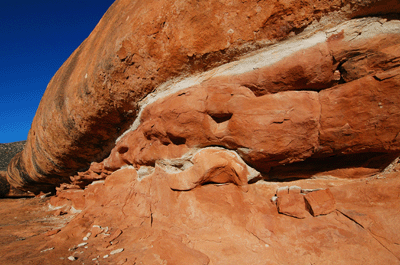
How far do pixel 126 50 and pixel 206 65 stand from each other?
1.10 metres

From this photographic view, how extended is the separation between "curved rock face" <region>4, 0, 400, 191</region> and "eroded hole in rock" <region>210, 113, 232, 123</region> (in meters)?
0.01

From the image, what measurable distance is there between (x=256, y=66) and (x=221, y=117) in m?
0.69

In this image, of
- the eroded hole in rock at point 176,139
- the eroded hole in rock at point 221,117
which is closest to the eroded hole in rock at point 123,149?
the eroded hole in rock at point 176,139

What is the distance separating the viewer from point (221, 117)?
2.37 m

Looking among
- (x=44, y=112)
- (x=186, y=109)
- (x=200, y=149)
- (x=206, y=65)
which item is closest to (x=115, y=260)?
(x=200, y=149)

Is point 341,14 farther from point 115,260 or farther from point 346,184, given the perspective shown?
point 115,260

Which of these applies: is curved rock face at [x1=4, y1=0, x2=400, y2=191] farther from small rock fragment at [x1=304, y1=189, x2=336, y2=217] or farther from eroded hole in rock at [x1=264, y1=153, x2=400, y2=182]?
small rock fragment at [x1=304, y1=189, x2=336, y2=217]

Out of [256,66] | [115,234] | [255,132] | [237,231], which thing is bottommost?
[237,231]

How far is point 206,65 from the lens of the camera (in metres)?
2.51

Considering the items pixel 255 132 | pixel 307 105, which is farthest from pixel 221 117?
pixel 307 105

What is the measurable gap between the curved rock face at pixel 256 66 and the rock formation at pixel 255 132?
0.01 meters

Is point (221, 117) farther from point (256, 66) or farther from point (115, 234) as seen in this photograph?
point (115, 234)

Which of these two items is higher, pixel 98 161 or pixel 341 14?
pixel 341 14

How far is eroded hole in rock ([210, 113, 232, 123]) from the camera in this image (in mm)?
2316
